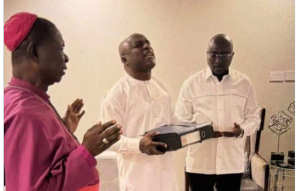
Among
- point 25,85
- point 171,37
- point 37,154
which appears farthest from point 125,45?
point 37,154

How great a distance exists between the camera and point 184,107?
1255 millimetres

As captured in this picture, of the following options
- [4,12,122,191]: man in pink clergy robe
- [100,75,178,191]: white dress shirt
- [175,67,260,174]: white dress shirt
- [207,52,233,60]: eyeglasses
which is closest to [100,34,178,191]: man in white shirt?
→ [100,75,178,191]: white dress shirt

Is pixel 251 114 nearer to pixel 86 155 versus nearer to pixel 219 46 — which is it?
pixel 219 46

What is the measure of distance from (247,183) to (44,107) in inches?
37.9

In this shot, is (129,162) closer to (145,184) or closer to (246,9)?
(145,184)

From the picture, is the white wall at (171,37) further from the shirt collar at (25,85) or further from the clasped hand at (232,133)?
the shirt collar at (25,85)

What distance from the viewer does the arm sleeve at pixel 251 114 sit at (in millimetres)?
1264

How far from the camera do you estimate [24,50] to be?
2.28ft

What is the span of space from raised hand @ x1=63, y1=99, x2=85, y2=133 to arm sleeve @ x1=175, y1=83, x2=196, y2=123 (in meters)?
0.41

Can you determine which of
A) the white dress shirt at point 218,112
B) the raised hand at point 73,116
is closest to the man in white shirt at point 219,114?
the white dress shirt at point 218,112

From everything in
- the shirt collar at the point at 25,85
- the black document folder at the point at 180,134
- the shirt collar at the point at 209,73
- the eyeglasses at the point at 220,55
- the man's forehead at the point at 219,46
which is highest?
the man's forehead at the point at 219,46

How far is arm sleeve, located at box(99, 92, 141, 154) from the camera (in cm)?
112

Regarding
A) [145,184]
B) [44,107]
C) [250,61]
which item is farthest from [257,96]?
[44,107]

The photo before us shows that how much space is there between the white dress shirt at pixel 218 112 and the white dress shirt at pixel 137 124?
11 cm
